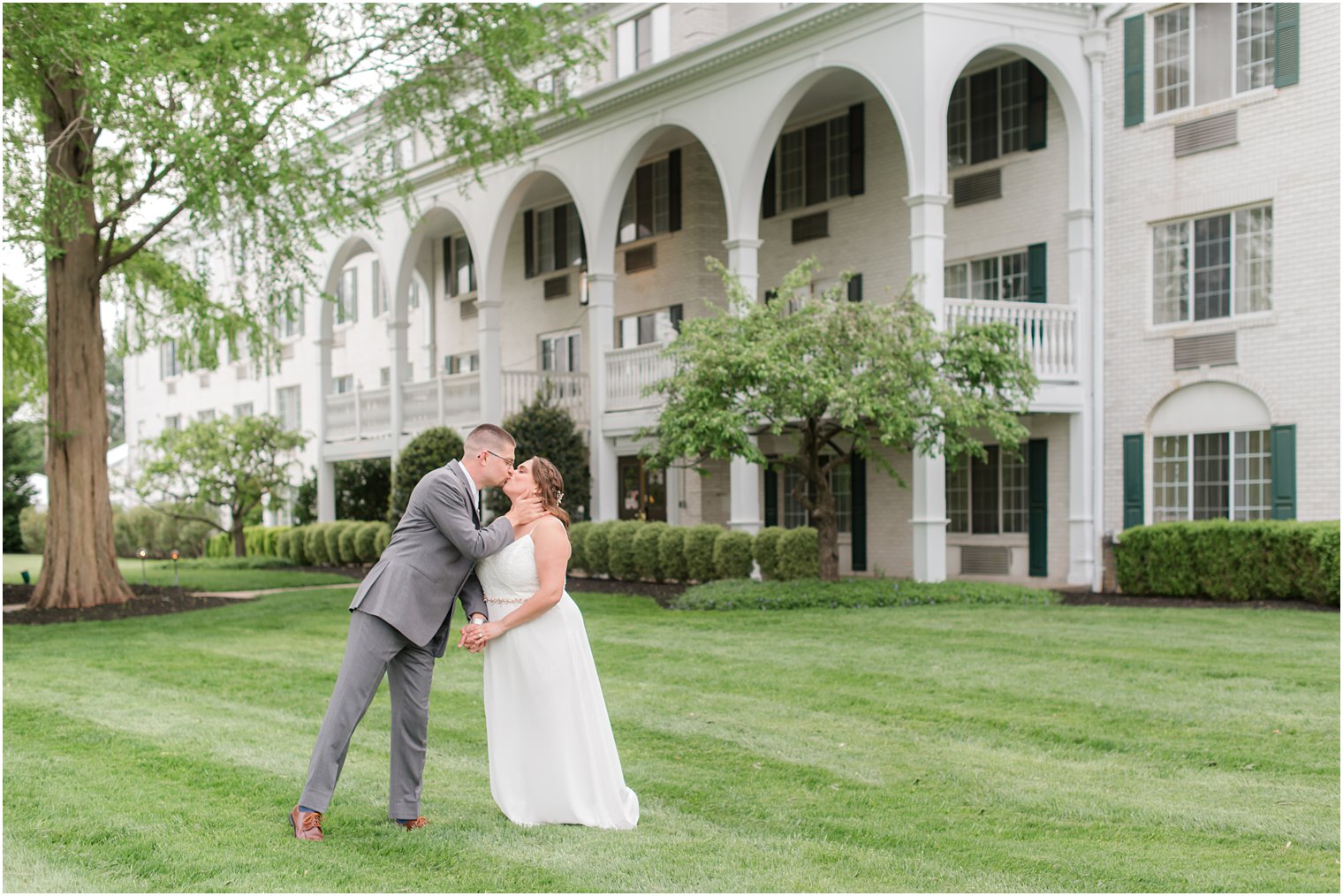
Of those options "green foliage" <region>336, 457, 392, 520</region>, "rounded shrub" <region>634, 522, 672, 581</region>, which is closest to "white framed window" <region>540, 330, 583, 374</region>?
"green foliage" <region>336, 457, 392, 520</region>

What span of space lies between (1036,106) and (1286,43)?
3646mm

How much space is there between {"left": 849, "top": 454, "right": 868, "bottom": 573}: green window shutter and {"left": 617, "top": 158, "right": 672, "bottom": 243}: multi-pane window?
6.42 meters

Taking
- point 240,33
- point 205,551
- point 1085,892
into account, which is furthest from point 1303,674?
point 205,551

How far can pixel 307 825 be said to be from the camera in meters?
6.29

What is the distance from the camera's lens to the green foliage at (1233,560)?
16.0m

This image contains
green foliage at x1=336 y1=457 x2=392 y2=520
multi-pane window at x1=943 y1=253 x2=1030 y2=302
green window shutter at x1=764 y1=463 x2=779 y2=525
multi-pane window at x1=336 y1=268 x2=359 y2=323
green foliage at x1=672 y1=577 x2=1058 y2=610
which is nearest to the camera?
green foliage at x1=672 y1=577 x2=1058 y2=610

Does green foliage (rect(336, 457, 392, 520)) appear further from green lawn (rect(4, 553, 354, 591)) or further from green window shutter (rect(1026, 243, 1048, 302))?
green window shutter (rect(1026, 243, 1048, 302))

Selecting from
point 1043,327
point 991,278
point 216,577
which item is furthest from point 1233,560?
point 216,577

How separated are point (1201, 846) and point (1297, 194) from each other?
13059 millimetres

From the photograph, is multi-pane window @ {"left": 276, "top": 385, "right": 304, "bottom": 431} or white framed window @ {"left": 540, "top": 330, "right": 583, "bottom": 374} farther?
multi-pane window @ {"left": 276, "top": 385, "right": 304, "bottom": 431}

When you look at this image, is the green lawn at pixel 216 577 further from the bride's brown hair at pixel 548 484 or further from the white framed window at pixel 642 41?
the bride's brown hair at pixel 548 484

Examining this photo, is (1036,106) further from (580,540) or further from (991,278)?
(580,540)

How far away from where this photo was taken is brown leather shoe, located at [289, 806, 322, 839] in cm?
626

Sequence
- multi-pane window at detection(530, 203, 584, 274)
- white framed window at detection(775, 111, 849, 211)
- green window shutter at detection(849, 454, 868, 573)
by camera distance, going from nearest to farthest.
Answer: green window shutter at detection(849, 454, 868, 573) < white framed window at detection(775, 111, 849, 211) < multi-pane window at detection(530, 203, 584, 274)
